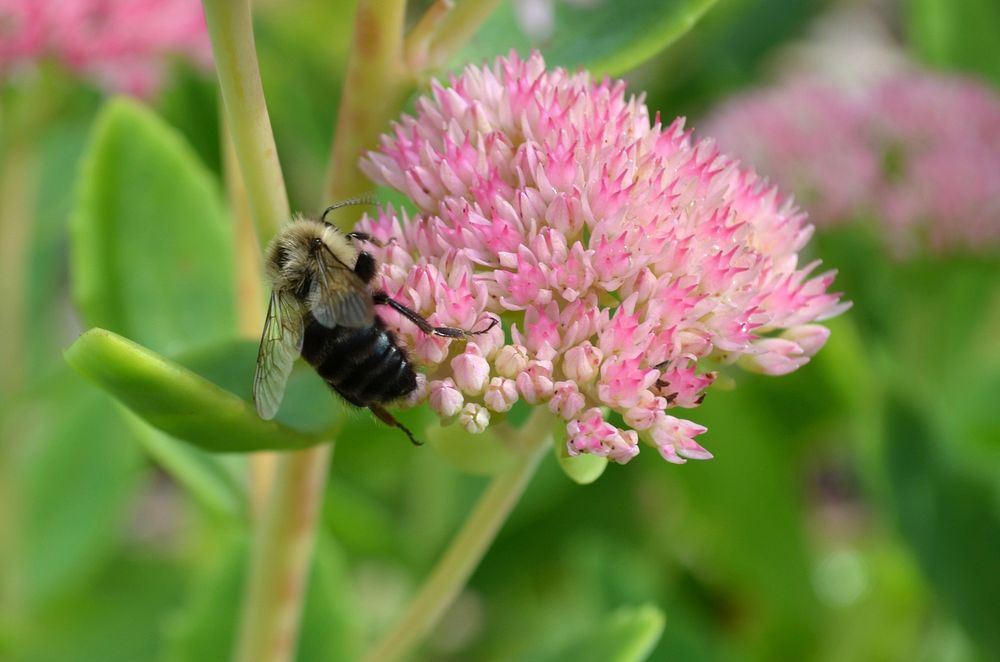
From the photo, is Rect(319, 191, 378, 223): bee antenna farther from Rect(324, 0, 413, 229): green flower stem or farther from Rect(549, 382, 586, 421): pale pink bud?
Rect(549, 382, 586, 421): pale pink bud

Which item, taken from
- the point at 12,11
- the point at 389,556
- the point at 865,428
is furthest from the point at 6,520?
the point at 865,428

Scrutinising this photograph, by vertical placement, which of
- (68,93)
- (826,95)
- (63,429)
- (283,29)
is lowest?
(63,429)

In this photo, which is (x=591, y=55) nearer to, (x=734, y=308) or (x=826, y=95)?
(x=734, y=308)

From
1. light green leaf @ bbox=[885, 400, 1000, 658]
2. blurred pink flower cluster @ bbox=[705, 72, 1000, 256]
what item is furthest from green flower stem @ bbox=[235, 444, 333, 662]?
blurred pink flower cluster @ bbox=[705, 72, 1000, 256]

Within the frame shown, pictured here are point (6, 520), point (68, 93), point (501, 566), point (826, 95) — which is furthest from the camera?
point (501, 566)

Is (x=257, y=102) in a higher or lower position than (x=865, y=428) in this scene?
higher

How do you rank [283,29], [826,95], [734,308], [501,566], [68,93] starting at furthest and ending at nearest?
[283,29]
[501,566]
[826,95]
[68,93]
[734,308]

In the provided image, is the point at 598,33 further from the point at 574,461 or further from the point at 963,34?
the point at 963,34

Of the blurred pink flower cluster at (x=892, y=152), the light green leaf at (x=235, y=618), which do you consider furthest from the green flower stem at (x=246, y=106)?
the blurred pink flower cluster at (x=892, y=152)
